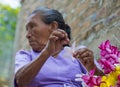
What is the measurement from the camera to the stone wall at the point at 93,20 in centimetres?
278

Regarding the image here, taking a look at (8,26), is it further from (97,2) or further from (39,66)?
(39,66)

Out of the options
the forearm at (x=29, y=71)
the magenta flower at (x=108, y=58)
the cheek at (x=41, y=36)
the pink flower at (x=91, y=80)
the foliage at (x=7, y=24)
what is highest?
the foliage at (x=7, y=24)

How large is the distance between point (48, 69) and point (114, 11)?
3.38 feet

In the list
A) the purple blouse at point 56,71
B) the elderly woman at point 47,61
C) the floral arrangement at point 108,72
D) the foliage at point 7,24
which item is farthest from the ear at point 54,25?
the foliage at point 7,24

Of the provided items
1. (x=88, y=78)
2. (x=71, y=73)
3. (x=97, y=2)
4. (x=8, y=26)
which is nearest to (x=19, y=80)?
(x=71, y=73)

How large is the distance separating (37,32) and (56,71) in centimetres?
29

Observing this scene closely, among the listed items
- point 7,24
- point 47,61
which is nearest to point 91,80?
point 47,61

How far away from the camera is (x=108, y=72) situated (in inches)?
67.7

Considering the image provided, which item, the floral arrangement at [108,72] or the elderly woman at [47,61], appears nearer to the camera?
the floral arrangement at [108,72]

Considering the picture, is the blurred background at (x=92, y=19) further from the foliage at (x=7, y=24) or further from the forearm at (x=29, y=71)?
the foliage at (x=7, y=24)

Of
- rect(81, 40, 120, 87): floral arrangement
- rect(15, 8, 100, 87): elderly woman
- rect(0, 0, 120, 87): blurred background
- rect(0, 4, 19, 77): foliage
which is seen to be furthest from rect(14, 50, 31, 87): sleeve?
rect(0, 4, 19, 77): foliage

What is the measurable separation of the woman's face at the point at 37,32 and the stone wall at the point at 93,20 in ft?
2.01

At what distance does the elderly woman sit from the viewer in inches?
73.4

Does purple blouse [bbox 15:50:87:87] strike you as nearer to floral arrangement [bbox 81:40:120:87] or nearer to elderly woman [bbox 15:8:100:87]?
elderly woman [bbox 15:8:100:87]
